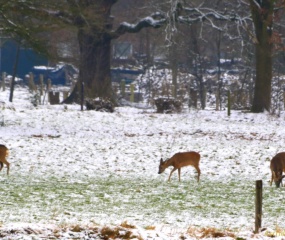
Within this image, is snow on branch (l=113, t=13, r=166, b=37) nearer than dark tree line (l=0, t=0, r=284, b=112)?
No

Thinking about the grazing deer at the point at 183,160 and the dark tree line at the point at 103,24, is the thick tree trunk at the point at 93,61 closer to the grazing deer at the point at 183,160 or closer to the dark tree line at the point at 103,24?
the dark tree line at the point at 103,24

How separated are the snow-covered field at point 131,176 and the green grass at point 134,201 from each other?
18 mm

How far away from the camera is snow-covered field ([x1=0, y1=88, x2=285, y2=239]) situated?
12.4m

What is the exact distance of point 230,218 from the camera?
531 inches

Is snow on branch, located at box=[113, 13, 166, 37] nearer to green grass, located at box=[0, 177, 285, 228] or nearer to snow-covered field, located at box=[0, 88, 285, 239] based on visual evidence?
snow-covered field, located at box=[0, 88, 285, 239]

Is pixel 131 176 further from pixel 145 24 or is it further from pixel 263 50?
pixel 145 24

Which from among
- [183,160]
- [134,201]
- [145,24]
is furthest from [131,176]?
[145,24]

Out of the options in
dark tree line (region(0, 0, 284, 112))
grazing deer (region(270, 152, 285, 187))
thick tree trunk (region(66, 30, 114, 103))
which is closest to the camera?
grazing deer (region(270, 152, 285, 187))

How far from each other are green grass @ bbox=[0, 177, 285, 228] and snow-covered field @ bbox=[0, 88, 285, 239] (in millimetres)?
18

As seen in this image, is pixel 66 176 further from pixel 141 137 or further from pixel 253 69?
pixel 253 69

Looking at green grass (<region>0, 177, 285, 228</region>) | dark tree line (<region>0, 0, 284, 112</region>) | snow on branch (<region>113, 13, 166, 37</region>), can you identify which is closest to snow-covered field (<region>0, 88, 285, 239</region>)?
green grass (<region>0, 177, 285, 228</region>)

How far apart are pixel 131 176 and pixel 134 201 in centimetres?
440

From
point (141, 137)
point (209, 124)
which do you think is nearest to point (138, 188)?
point (141, 137)

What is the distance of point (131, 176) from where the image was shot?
19734 millimetres
